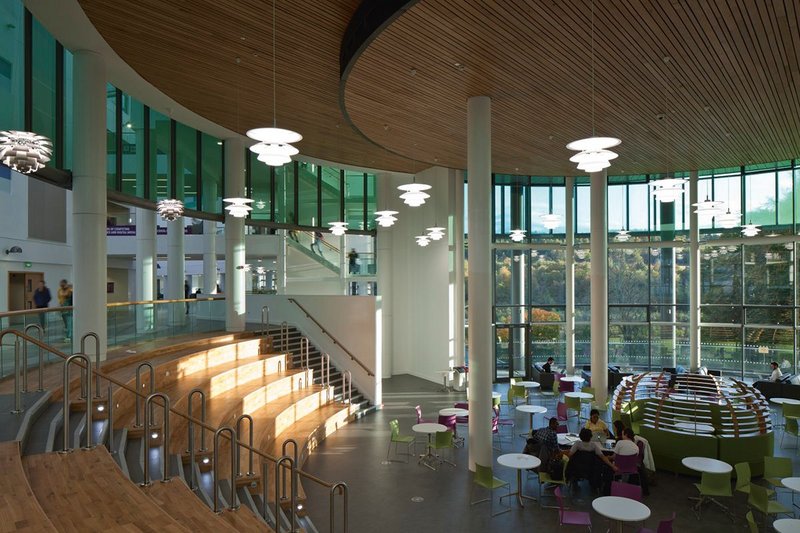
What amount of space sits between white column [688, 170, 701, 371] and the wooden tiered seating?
676 inches

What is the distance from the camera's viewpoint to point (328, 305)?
51.3ft

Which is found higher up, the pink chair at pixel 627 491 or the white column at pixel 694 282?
the white column at pixel 694 282

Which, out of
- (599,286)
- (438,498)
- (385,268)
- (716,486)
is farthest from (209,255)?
(716,486)

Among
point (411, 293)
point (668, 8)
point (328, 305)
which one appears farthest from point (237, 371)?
point (668, 8)

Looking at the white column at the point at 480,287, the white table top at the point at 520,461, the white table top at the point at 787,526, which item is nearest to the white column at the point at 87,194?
the white column at the point at 480,287

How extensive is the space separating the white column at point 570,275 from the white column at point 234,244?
10374 mm

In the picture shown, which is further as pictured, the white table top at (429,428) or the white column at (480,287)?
the white table top at (429,428)

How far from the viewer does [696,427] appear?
941cm

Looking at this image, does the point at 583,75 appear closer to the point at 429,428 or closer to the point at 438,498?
the point at 429,428

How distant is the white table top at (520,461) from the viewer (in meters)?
7.78

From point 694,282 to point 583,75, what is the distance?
10977 millimetres

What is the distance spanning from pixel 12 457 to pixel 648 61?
30.3ft

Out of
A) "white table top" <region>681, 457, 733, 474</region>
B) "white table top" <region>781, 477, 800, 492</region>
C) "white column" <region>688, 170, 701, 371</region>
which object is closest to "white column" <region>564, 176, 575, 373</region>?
"white column" <region>688, 170, 701, 371</region>

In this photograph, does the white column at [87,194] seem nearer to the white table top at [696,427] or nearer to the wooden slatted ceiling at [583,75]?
the wooden slatted ceiling at [583,75]
